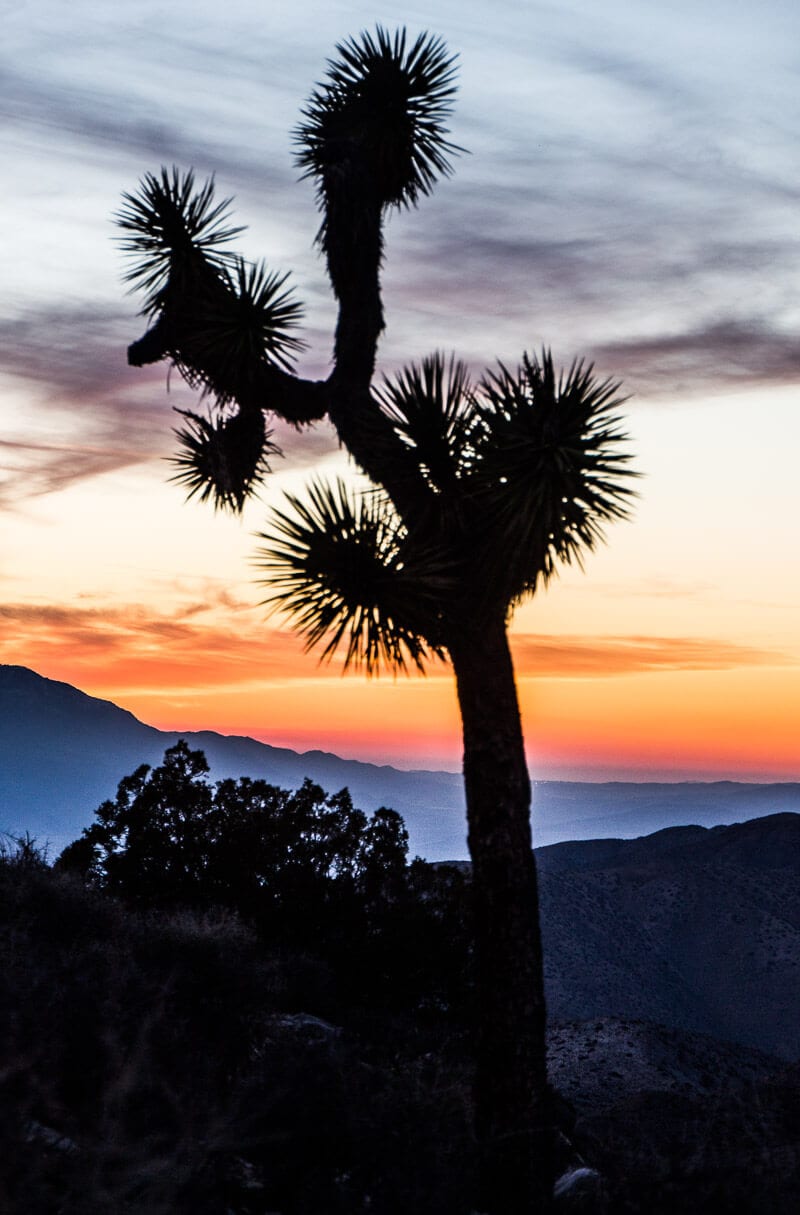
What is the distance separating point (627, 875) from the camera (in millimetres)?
79188

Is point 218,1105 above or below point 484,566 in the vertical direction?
below

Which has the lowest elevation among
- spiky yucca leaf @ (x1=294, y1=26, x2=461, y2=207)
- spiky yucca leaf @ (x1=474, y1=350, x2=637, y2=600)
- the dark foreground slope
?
the dark foreground slope

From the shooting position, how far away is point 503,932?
930 cm

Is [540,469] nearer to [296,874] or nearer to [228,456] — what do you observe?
[228,456]

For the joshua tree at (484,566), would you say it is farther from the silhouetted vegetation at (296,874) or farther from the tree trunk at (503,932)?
the silhouetted vegetation at (296,874)

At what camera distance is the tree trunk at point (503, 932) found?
8.90 meters

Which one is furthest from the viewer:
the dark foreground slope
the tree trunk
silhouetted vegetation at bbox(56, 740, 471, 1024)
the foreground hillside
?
the dark foreground slope

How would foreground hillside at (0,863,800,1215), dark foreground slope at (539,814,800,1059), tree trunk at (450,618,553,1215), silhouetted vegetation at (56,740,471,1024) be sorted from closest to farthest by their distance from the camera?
foreground hillside at (0,863,800,1215) → tree trunk at (450,618,553,1215) → silhouetted vegetation at (56,740,471,1024) → dark foreground slope at (539,814,800,1059)

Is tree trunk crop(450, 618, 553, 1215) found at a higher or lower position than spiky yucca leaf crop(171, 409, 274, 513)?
lower

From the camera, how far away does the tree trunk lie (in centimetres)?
890

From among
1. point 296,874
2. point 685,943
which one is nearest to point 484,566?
point 296,874

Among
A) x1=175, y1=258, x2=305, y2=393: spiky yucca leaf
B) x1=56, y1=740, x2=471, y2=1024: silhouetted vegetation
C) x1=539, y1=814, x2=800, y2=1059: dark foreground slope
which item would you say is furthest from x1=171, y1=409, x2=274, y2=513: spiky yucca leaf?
x1=539, y1=814, x2=800, y2=1059: dark foreground slope

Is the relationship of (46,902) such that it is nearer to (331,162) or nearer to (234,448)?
(234,448)

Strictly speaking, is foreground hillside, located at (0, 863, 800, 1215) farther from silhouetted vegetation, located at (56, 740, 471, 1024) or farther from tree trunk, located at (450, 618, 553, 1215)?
silhouetted vegetation, located at (56, 740, 471, 1024)
